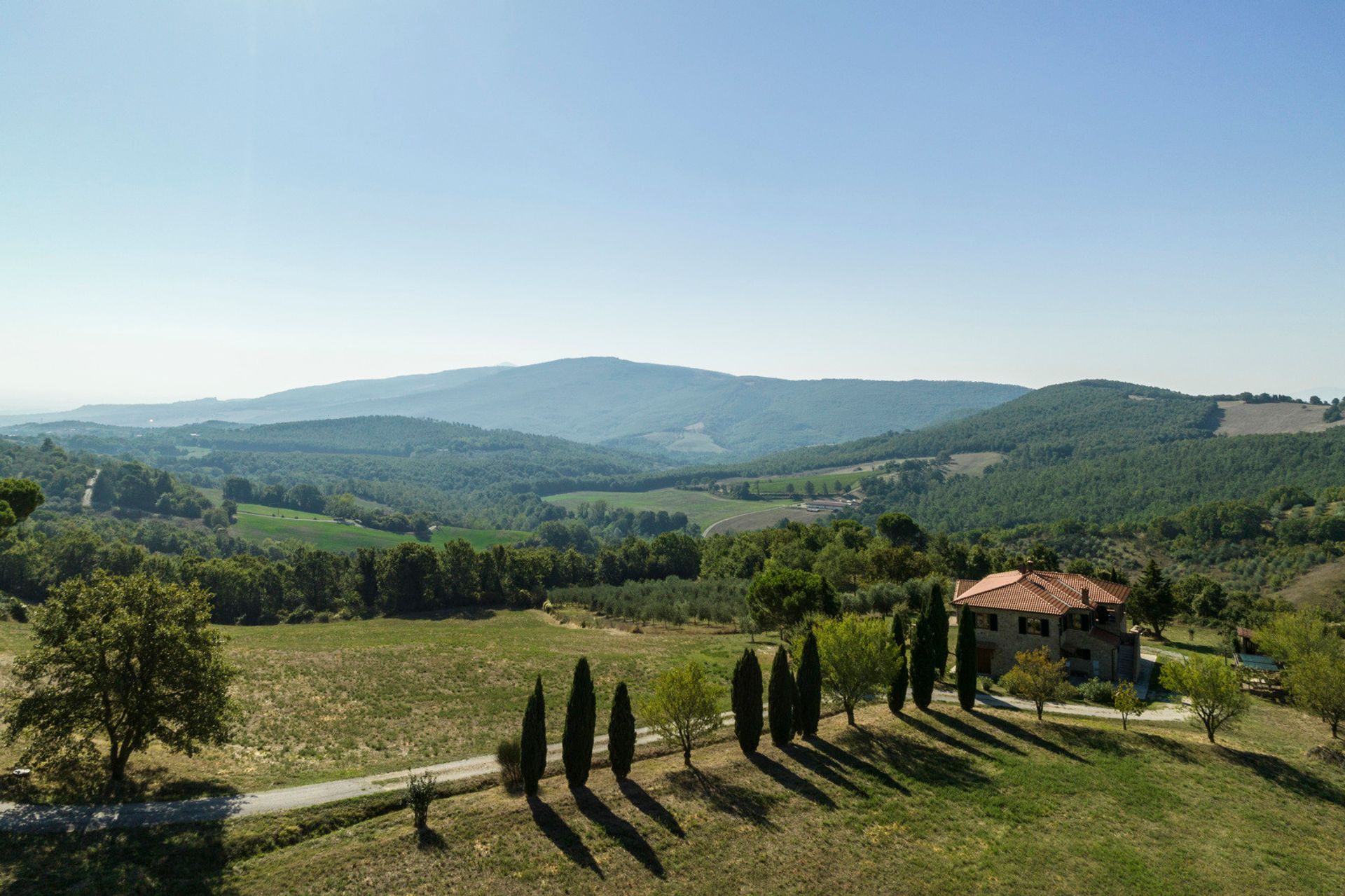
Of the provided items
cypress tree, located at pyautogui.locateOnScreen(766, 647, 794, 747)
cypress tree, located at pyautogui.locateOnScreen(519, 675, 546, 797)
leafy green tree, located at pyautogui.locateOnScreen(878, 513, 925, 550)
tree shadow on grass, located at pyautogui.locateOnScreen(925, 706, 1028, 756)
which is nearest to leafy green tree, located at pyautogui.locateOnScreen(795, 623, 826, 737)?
cypress tree, located at pyautogui.locateOnScreen(766, 647, 794, 747)

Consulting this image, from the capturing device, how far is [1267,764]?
4034 cm

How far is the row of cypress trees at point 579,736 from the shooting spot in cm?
3077

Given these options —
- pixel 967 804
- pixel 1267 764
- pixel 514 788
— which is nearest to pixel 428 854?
pixel 514 788

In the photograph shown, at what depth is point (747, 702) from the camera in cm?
3778

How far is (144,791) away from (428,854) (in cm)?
1373

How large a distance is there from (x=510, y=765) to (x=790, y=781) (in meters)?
14.3

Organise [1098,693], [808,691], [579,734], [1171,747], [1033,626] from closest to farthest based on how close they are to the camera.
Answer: [579,734] < [808,691] < [1171,747] < [1098,693] < [1033,626]

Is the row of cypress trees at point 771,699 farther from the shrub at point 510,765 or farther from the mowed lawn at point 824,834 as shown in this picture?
the mowed lawn at point 824,834

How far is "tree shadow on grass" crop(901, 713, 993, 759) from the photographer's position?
39969 mm

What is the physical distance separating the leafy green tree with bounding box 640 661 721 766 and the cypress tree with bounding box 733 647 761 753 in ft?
6.46

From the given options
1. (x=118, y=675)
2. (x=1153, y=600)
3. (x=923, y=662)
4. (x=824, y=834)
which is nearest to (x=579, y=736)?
(x=824, y=834)

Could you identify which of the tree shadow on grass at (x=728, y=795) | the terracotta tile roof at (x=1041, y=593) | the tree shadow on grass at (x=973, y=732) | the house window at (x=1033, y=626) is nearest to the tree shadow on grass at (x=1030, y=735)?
the tree shadow on grass at (x=973, y=732)

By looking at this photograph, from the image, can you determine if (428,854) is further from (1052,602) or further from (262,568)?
(262,568)

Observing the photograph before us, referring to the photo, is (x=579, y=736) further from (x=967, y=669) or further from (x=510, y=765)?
(x=967, y=669)
